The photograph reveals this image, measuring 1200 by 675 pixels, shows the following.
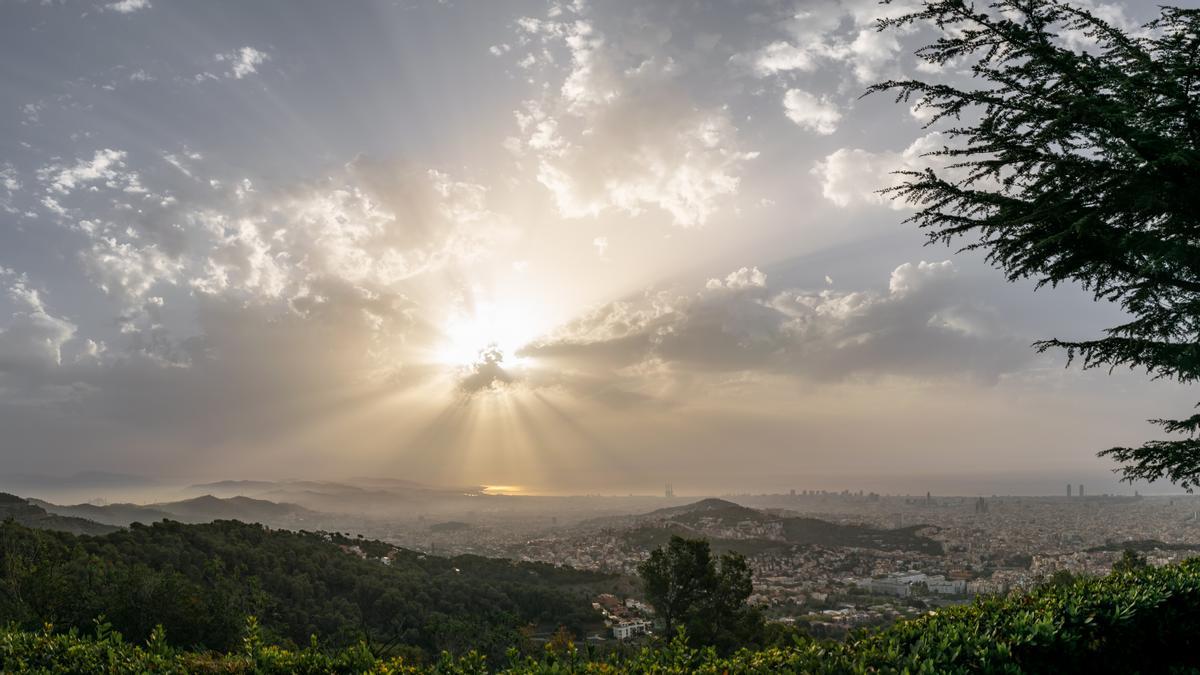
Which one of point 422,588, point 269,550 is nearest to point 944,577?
point 422,588

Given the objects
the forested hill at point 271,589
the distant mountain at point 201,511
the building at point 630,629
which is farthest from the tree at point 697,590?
the distant mountain at point 201,511

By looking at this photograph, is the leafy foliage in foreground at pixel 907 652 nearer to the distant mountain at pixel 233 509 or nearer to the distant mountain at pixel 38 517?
the distant mountain at pixel 38 517

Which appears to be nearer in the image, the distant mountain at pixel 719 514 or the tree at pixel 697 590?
the tree at pixel 697 590

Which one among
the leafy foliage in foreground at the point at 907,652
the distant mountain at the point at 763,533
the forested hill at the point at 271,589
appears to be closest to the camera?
the leafy foliage in foreground at the point at 907,652

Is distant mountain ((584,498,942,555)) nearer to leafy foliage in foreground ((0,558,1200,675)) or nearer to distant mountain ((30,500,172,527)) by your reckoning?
leafy foliage in foreground ((0,558,1200,675))

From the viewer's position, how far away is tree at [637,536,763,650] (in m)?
18.3

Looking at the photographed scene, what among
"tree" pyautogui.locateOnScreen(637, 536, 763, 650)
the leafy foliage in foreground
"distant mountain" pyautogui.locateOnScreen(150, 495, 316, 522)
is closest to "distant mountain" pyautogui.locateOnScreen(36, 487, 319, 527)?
"distant mountain" pyautogui.locateOnScreen(150, 495, 316, 522)

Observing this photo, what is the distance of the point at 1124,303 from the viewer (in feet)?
30.5

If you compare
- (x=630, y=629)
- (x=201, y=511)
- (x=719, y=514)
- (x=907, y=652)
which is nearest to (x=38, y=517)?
(x=630, y=629)

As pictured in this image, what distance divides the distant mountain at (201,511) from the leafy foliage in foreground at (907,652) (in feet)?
242

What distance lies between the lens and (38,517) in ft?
148

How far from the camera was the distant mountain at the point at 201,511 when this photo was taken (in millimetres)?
74181

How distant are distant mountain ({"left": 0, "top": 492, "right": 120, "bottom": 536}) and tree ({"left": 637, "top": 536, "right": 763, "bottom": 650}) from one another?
133ft

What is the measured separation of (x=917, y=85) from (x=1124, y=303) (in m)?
4.96
